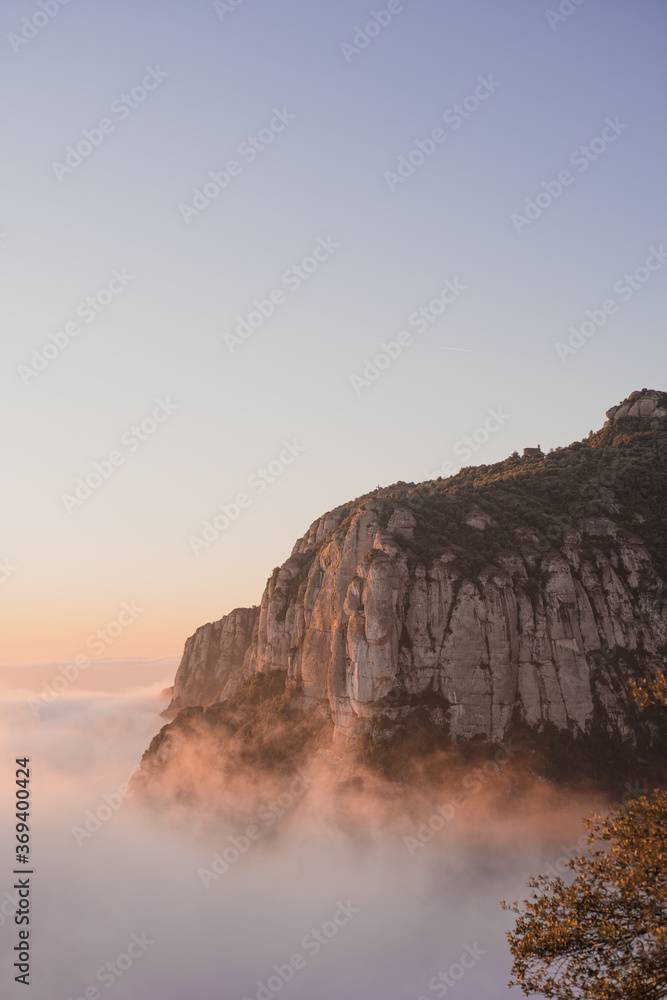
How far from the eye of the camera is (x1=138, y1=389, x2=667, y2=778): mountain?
9531cm

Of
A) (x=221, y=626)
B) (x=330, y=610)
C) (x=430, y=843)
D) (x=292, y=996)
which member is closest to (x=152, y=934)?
(x=292, y=996)

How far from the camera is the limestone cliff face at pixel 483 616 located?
96625 mm

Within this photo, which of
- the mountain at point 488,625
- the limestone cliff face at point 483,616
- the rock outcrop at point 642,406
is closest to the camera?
the mountain at point 488,625

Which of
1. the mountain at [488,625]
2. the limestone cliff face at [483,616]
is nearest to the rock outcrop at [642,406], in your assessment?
the mountain at [488,625]

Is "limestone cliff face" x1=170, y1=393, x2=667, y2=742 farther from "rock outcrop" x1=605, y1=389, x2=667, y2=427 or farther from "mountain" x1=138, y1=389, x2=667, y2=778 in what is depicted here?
"rock outcrop" x1=605, y1=389, x2=667, y2=427

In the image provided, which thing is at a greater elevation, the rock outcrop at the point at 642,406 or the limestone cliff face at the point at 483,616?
the rock outcrop at the point at 642,406

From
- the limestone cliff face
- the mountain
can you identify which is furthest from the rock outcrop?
the limestone cliff face

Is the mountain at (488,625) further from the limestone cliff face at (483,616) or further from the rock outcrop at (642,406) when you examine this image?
the rock outcrop at (642,406)

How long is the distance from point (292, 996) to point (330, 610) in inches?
2117

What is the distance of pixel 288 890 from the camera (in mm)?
91000

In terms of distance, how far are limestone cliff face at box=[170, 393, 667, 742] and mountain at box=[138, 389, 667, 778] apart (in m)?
0.22

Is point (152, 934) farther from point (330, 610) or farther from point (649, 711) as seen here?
point (649, 711)

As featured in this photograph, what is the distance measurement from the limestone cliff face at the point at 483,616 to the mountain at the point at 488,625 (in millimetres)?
219

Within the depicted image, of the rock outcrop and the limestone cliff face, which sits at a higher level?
the rock outcrop
